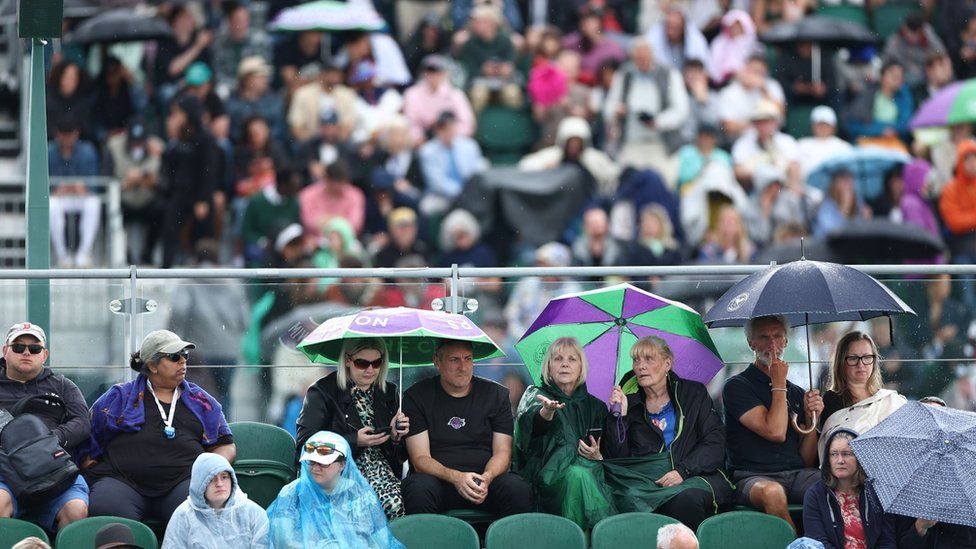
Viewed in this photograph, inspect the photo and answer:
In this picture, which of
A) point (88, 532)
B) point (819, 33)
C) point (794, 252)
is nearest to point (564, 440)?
point (88, 532)

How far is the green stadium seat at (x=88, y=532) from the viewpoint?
26.7ft

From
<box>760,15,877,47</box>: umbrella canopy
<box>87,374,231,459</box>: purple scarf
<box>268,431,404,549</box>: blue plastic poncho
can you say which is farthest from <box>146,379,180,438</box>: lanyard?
<box>760,15,877,47</box>: umbrella canopy

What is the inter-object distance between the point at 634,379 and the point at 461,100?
22.3 ft

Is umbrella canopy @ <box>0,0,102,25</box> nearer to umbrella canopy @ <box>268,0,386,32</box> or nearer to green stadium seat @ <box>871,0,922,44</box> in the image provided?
umbrella canopy @ <box>268,0,386,32</box>

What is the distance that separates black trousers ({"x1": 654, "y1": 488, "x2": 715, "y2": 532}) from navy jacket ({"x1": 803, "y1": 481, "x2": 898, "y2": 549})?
62 centimetres

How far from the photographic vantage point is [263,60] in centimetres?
1603

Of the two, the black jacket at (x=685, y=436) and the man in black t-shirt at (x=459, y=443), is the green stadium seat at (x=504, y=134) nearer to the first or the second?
the man in black t-shirt at (x=459, y=443)

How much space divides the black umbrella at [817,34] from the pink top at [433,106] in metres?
3.08

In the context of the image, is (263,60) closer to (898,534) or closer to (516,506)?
(516,506)

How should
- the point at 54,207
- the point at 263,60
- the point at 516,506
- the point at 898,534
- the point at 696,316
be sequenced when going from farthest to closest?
the point at 263,60 → the point at 54,207 → the point at 696,316 → the point at 516,506 → the point at 898,534

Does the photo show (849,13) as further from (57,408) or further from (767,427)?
(57,408)

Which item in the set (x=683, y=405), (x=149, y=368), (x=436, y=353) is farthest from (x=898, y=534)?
(x=149, y=368)

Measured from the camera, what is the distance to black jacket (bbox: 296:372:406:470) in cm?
873

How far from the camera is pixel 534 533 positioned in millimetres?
8352
